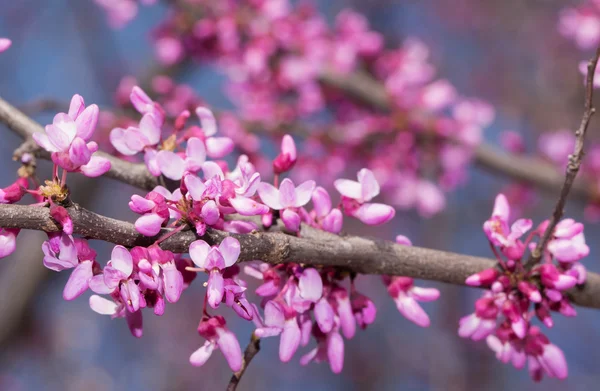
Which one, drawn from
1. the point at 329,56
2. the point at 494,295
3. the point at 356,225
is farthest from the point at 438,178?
the point at 356,225

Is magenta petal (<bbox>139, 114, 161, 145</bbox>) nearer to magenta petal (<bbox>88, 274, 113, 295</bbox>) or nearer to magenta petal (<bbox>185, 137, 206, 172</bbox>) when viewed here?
magenta petal (<bbox>185, 137, 206, 172</bbox>)

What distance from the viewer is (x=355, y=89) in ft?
12.4

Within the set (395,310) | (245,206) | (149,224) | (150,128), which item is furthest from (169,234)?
(395,310)

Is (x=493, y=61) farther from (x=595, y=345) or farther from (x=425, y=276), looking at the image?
(x=425, y=276)

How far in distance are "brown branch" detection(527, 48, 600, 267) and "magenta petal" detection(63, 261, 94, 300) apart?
121 cm

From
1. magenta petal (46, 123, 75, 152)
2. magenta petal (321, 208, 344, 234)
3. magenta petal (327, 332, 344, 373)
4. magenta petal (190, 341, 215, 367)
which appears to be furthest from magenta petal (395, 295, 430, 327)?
magenta petal (46, 123, 75, 152)

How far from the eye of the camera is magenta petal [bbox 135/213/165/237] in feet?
4.05

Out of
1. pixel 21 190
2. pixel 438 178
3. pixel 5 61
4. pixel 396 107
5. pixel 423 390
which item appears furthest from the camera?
pixel 423 390

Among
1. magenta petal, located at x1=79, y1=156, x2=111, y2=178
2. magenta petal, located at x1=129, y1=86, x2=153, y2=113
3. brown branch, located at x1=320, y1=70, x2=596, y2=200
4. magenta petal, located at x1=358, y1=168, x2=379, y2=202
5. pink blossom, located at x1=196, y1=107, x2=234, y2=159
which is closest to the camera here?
magenta petal, located at x1=79, y1=156, x2=111, y2=178

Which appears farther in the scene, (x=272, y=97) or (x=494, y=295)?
(x=272, y=97)

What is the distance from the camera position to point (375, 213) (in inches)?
62.7

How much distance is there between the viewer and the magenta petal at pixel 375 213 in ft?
5.19

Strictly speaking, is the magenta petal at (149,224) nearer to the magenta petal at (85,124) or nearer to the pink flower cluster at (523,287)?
the magenta petal at (85,124)

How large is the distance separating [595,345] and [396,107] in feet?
25.9
